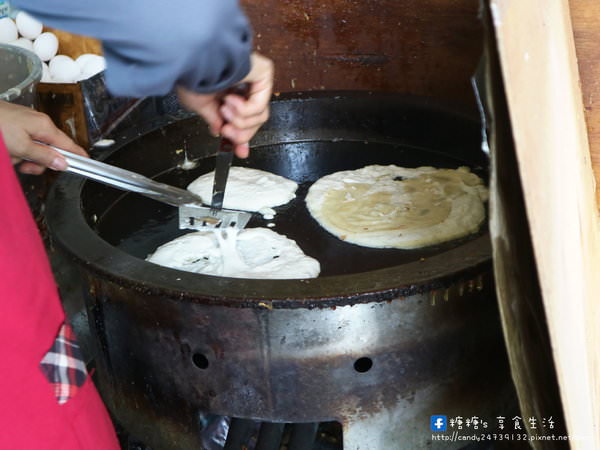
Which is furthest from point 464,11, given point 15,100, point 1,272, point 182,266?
point 1,272

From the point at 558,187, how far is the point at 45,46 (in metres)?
2.99

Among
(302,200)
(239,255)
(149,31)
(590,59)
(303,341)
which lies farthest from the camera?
(302,200)

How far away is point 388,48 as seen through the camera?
9.71 ft

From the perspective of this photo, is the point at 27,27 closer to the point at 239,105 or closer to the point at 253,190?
the point at 253,190

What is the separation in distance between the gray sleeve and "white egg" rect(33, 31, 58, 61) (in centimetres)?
283

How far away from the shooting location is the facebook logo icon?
1.91 meters

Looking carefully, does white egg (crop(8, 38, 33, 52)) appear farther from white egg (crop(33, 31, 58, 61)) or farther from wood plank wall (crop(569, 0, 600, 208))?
wood plank wall (crop(569, 0, 600, 208))

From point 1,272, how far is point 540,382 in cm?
98

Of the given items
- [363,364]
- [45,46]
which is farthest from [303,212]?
[45,46]

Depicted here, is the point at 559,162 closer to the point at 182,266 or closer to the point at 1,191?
the point at 1,191

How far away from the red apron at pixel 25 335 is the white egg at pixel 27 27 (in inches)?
97.5

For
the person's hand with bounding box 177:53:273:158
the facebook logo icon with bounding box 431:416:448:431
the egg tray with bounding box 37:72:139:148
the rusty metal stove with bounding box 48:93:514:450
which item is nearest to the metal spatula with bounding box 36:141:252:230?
the rusty metal stove with bounding box 48:93:514:450

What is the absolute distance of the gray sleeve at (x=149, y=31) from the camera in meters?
0.83

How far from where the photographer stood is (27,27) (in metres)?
3.54
